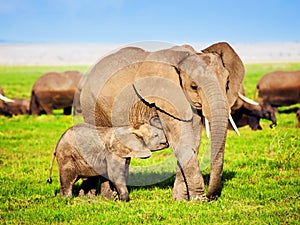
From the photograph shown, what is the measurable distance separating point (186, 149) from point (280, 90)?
1611 cm

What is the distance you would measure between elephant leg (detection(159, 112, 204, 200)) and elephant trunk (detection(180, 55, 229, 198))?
35 cm

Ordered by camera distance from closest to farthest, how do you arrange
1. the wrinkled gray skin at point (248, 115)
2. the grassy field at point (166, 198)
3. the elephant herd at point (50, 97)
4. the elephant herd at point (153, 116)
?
the grassy field at point (166, 198)
the elephant herd at point (153, 116)
the wrinkled gray skin at point (248, 115)
the elephant herd at point (50, 97)

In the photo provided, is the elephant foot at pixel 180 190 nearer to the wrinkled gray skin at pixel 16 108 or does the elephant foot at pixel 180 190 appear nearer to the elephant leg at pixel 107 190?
the elephant leg at pixel 107 190

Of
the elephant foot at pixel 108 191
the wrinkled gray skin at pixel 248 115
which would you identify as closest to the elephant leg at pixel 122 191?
the elephant foot at pixel 108 191

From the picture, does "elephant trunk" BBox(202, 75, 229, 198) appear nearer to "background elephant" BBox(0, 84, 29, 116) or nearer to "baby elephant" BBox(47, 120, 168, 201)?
"baby elephant" BBox(47, 120, 168, 201)

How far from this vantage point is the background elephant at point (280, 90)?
22.6 metres

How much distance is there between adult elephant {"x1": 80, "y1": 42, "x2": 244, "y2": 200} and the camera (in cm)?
711

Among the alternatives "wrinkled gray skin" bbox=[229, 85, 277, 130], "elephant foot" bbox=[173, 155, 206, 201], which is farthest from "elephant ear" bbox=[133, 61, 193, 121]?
"wrinkled gray skin" bbox=[229, 85, 277, 130]

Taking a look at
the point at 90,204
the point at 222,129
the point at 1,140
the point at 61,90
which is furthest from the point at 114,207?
the point at 61,90

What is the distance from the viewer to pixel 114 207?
24.3ft

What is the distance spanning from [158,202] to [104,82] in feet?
7.19

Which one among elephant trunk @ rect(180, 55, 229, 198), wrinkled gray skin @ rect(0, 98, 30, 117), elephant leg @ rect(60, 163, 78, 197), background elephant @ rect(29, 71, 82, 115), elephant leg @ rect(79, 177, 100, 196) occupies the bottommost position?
wrinkled gray skin @ rect(0, 98, 30, 117)

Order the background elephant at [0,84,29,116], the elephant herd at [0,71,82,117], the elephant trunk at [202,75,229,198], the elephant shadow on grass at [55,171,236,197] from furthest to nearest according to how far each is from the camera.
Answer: the elephant herd at [0,71,82,117]
the background elephant at [0,84,29,116]
the elephant shadow on grass at [55,171,236,197]
the elephant trunk at [202,75,229,198]

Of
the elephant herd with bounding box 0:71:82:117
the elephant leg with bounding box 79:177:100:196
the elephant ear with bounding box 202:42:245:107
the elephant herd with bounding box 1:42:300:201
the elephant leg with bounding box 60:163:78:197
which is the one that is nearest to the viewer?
the elephant herd with bounding box 1:42:300:201
